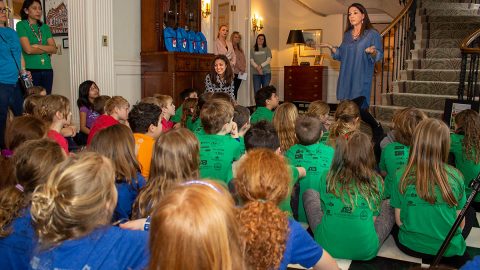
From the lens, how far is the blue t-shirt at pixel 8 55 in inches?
154

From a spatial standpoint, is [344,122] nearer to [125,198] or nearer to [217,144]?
[217,144]

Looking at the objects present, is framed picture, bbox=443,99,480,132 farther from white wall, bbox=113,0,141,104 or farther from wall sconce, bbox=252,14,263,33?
wall sconce, bbox=252,14,263,33

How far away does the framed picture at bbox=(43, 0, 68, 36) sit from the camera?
5.46 m

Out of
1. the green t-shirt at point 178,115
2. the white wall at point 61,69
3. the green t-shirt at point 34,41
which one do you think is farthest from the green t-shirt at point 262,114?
the white wall at point 61,69

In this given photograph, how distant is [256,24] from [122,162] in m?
7.97

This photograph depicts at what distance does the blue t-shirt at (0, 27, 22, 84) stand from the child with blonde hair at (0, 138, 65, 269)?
2.67m

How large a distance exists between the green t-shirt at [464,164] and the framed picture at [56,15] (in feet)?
14.6

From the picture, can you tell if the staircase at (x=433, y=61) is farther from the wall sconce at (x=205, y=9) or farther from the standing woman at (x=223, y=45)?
the wall sconce at (x=205, y=9)

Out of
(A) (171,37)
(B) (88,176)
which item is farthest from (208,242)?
(A) (171,37)

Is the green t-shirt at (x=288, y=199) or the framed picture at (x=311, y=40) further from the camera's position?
the framed picture at (x=311, y=40)

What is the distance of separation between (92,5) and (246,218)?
4518mm

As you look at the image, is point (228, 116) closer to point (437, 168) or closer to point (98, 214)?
point (437, 168)

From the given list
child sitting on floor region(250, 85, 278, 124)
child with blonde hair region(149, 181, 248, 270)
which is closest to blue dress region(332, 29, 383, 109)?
child sitting on floor region(250, 85, 278, 124)

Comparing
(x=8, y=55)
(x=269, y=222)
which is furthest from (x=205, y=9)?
(x=269, y=222)
